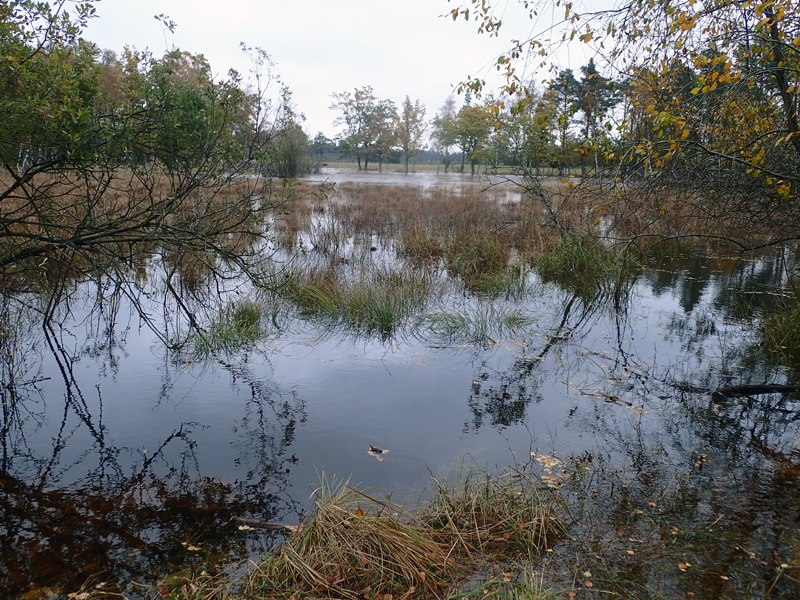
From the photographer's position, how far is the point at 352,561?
11.4 ft

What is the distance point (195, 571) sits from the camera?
3.63 m

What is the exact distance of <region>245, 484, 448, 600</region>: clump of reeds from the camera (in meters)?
3.28

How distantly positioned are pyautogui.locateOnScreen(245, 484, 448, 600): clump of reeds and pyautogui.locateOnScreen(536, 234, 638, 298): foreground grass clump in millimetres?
8111

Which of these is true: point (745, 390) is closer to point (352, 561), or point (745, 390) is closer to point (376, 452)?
point (376, 452)

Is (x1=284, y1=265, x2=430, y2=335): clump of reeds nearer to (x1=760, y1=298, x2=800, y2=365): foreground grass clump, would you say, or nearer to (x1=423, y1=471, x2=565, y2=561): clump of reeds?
(x1=423, y1=471, x2=565, y2=561): clump of reeds

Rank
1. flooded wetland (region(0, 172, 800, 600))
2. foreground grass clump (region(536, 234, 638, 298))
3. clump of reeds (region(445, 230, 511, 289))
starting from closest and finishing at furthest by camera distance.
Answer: flooded wetland (region(0, 172, 800, 600)) < foreground grass clump (region(536, 234, 638, 298)) < clump of reeds (region(445, 230, 511, 289))

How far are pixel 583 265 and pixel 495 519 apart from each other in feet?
27.7

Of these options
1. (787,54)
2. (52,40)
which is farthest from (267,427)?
(787,54)

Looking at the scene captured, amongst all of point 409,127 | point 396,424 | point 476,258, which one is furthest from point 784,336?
point 409,127

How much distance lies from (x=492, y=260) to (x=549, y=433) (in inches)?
272

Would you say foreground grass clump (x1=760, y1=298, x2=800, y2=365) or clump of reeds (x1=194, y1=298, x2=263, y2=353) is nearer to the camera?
foreground grass clump (x1=760, y1=298, x2=800, y2=365)

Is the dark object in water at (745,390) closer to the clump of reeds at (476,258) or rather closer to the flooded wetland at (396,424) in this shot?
the flooded wetland at (396,424)

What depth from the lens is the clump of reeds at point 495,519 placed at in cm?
372

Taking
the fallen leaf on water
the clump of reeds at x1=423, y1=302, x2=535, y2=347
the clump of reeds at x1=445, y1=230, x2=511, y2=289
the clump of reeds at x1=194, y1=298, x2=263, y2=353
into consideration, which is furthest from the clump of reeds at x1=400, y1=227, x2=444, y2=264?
the fallen leaf on water
